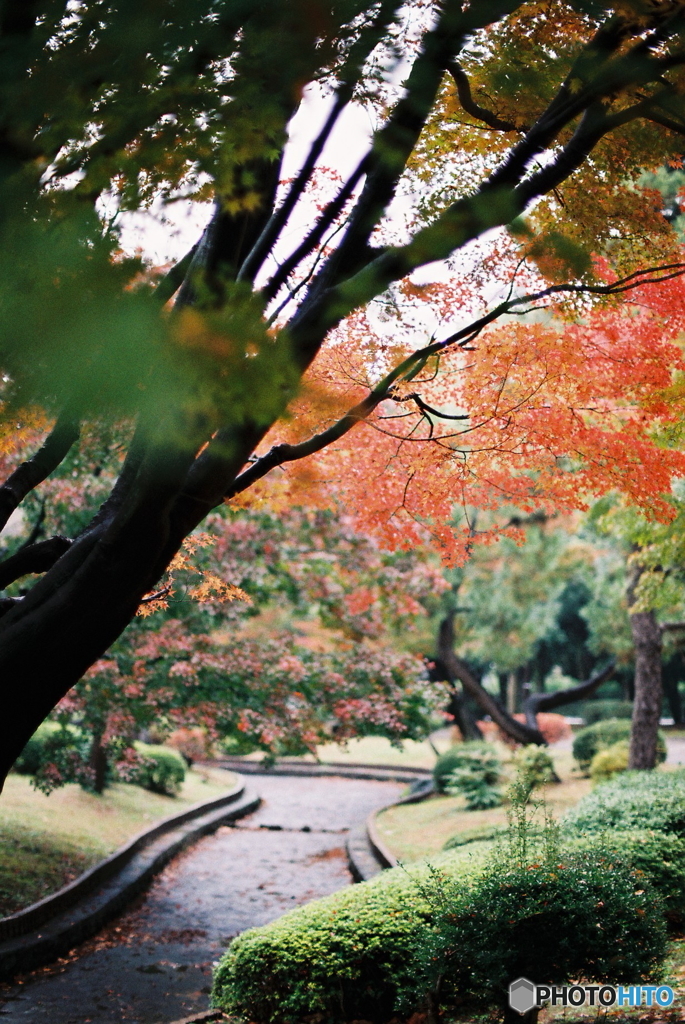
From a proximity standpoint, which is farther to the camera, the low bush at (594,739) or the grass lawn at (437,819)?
the low bush at (594,739)

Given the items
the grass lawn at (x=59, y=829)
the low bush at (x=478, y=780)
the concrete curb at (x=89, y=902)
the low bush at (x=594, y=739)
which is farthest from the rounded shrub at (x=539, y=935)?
the low bush at (x=594, y=739)

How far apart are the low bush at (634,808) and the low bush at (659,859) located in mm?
567

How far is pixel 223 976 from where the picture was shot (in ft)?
20.2

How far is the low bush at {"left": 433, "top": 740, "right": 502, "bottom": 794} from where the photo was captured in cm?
1614

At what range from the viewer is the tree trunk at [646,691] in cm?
1308

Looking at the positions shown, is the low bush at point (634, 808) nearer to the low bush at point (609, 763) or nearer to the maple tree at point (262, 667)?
the maple tree at point (262, 667)

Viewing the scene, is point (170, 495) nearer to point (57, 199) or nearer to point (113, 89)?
point (57, 199)

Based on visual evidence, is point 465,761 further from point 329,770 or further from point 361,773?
point 329,770

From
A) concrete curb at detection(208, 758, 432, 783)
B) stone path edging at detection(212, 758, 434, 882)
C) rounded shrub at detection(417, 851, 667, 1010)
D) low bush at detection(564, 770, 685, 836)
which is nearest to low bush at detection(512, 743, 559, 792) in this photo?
stone path edging at detection(212, 758, 434, 882)

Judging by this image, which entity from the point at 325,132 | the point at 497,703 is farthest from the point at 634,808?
the point at 497,703

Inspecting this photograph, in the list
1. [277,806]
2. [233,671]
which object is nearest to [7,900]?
[233,671]

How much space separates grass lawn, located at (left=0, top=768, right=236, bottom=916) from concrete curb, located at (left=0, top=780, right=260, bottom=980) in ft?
0.70

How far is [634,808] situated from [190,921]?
516 cm

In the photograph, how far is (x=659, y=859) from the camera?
6.99 meters
